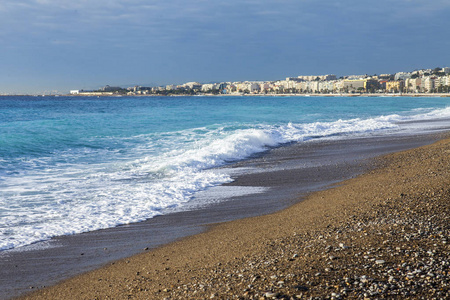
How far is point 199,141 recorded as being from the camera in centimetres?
2047

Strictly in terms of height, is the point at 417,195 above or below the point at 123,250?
above

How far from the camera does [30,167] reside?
13.4m

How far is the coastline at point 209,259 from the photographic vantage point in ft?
14.2

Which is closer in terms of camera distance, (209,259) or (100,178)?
(209,259)

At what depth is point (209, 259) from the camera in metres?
5.18

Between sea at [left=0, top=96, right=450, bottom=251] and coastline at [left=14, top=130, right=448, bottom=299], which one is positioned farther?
sea at [left=0, top=96, right=450, bottom=251]

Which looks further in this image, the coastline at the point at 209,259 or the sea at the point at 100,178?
the sea at the point at 100,178

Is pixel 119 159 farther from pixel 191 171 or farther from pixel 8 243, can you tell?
pixel 8 243

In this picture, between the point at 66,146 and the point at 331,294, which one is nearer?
the point at 331,294

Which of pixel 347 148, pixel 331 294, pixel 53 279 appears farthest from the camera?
pixel 347 148

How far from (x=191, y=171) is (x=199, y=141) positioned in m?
8.16

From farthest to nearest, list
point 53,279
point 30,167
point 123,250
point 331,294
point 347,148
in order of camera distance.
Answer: point 347,148
point 30,167
point 123,250
point 53,279
point 331,294

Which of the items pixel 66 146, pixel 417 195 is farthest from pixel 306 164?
pixel 66 146

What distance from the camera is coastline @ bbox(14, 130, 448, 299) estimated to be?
434cm
